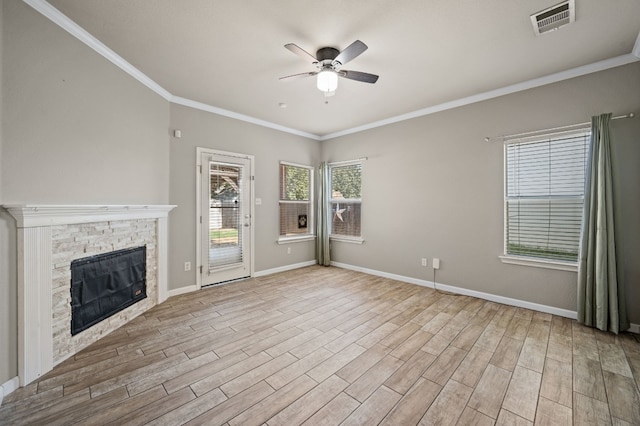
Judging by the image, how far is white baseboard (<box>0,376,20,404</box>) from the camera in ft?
5.71

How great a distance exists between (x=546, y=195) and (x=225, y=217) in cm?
445

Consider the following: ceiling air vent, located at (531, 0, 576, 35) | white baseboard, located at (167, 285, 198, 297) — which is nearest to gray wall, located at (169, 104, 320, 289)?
white baseboard, located at (167, 285, 198, 297)

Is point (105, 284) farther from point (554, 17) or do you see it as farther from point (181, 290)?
point (554, 17)

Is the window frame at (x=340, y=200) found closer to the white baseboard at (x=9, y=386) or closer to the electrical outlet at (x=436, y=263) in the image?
the electrical outlet at (x=436, y=263)

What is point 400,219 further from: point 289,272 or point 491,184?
point 289,272

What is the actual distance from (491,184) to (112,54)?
4651 millimetres

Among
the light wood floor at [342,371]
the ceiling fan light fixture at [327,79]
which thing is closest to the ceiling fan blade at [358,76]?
the ceiling fan light fixture at [327,79]

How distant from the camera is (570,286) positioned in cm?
304

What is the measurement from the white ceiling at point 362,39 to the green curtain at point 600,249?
956 millimetres

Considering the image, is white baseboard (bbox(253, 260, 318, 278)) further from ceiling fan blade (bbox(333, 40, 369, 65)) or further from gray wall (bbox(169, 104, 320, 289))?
Result: ceiling fan blade (bbox(333, 40, 369, 65))

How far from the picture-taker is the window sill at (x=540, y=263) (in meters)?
3.03

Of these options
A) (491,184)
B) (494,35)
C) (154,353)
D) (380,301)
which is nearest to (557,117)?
(491,184)

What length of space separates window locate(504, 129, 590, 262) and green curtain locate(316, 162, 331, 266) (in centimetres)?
311

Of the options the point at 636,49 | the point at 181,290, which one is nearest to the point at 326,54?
the point at 636,49
